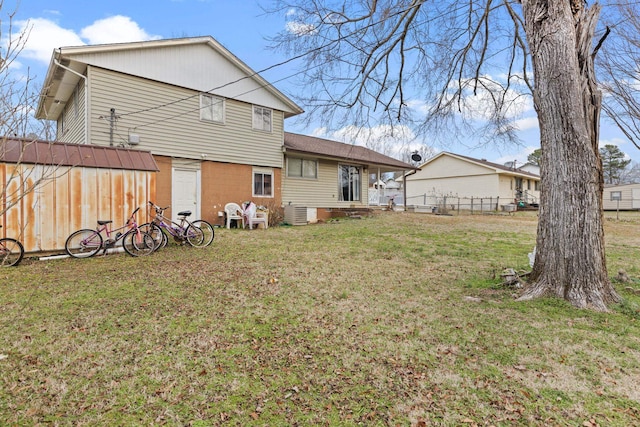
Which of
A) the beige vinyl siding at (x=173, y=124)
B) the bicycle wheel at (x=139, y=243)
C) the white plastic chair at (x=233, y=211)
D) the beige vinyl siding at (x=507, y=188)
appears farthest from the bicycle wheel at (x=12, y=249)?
the beige vinyl siding at (x=507, y=188)

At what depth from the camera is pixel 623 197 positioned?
31.1m

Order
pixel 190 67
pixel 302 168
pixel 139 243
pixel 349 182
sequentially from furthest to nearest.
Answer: pixel 349 182
pixel 302 168
pixel 190 67
pixel 139 243

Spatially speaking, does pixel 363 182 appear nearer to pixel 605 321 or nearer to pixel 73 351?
pixel 605 321

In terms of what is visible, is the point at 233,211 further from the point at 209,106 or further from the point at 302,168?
the point at 302,168

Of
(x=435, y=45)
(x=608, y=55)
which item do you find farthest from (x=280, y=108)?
(x=608, y=55)

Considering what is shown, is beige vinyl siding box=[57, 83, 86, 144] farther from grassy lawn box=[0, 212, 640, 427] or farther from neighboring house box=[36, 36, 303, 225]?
grassy lawn box=[0, 212, 640, 427]

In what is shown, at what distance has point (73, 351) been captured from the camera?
9.52 feet

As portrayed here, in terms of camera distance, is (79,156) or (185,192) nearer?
(79,156)

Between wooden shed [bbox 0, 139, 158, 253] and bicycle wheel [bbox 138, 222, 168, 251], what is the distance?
0.96ft

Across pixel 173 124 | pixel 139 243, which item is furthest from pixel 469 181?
pixel 139 243

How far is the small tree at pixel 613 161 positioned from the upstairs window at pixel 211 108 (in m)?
50.7

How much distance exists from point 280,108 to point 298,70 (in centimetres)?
698

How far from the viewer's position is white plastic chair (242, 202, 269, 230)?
11.8 metres

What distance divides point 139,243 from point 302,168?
898cm
